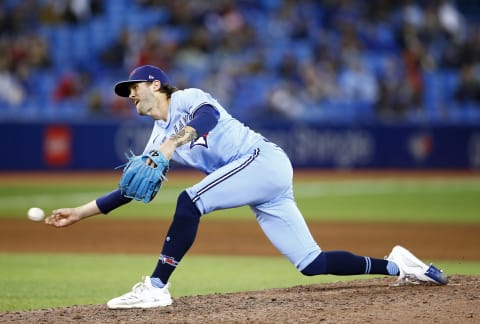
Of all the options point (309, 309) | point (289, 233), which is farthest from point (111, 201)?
point (309, 309)

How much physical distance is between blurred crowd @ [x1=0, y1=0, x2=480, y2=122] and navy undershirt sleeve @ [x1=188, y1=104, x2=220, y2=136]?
14.0 meters

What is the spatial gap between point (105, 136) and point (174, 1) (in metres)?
3.87

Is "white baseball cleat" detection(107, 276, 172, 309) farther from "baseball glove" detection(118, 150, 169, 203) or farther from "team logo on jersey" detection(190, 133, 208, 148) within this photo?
"team logo on jersey" detection(190, 133, 208, 148)

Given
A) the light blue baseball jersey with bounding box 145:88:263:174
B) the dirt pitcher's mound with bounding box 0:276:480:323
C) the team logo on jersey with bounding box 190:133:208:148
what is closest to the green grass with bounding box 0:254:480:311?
the dirt pitcher's mound with bounding box 0:276:480:323

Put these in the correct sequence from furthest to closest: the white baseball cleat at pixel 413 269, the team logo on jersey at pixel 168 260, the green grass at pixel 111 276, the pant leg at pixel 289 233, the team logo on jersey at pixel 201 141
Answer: the green grass at pixel 111 276, the white baseball cleat at pixel 413 269, the pant leg at pixel 289 233, the team logo on jersey at pixel 201 141, the team logo on jersey at pixel 168 260

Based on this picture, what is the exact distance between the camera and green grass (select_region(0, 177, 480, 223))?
14625 mm

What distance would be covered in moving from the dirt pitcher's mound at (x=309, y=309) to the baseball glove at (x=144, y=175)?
0.79 meters

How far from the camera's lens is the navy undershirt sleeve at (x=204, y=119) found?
17.6 ft

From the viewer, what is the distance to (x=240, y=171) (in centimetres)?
559

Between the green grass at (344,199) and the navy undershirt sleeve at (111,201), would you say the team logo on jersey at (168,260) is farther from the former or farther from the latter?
the green grass at (344,199)

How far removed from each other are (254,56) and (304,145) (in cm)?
248

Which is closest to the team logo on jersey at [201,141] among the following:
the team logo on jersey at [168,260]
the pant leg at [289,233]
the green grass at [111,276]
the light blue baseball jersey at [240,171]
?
the light blue baseball jersey at [240,171]

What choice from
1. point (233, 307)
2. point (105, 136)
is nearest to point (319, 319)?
point (233, 307)

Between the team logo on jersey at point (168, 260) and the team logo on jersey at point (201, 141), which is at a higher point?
the team logo on jersey at point (201, 141)
